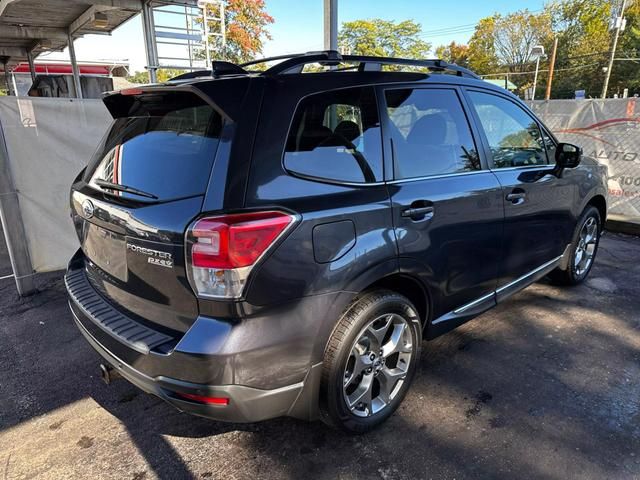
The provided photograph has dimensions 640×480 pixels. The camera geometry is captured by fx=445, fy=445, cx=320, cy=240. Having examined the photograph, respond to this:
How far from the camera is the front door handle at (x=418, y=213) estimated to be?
7.64 feet

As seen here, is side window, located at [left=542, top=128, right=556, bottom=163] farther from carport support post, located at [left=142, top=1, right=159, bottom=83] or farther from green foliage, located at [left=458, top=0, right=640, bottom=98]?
green foliage, located at [left=458, top=0, right=640, bottom=98]

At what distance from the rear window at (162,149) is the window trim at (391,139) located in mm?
904

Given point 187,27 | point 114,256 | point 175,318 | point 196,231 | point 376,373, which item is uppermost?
point 187,27

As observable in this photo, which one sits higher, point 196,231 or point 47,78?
point 47,78

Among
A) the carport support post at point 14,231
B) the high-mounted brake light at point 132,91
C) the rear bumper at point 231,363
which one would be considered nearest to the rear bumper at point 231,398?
the rear bumper at point 231,363

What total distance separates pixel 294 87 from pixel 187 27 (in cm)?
847

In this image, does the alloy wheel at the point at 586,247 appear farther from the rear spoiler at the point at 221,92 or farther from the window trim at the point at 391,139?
the rear spoiler at the point at 221,92

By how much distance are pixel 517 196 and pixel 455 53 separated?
71132 mm

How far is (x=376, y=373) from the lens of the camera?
2.46 m

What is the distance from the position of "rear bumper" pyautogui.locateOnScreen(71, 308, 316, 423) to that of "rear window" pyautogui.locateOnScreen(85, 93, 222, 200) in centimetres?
79

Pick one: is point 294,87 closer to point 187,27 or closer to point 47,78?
point 187,27

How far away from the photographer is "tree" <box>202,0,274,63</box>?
2984cm

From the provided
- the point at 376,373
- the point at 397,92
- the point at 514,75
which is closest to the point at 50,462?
the point at 376,373

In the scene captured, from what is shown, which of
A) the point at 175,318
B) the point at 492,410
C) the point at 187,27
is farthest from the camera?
the point at 187,27
